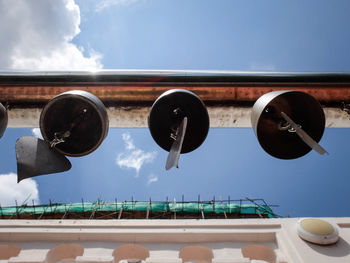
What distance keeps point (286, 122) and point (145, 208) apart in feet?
47.0

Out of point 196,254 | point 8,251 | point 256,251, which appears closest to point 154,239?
point 196,254

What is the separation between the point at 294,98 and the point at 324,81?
798 millimetres

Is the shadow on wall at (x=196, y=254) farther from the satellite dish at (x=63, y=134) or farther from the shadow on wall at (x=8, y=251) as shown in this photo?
the shadow on wall at (x=8, y=251)

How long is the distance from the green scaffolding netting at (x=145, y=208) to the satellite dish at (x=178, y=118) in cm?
1358

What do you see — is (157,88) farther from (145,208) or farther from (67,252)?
(145,208)

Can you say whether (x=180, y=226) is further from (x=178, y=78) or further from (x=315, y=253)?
(x=178, y=78)

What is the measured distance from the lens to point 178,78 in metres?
2.50

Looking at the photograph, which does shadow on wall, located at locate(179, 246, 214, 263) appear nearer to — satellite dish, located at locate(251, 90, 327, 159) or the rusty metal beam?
satellite dish, located at locate(251, 90, 327, 159)

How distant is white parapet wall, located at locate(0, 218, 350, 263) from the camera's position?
202cm

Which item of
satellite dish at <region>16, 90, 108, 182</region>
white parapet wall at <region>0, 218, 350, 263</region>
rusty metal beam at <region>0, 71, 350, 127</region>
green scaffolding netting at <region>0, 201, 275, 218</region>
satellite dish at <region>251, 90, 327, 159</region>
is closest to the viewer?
satellite dish at <region>16, 90, 108, 182</region>

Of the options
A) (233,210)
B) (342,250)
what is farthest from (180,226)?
(233,210)

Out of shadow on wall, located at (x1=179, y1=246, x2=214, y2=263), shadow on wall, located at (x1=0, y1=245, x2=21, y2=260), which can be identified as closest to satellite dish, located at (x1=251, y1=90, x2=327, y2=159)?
shadow on wall, located at (x1=179, y1=246, x2=214, y2=263)

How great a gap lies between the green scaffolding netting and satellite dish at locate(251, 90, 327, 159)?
1349 centimetres

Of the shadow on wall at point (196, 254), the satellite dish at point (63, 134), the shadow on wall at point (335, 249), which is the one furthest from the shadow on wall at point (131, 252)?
the shadow on wall at point (335, 249)
